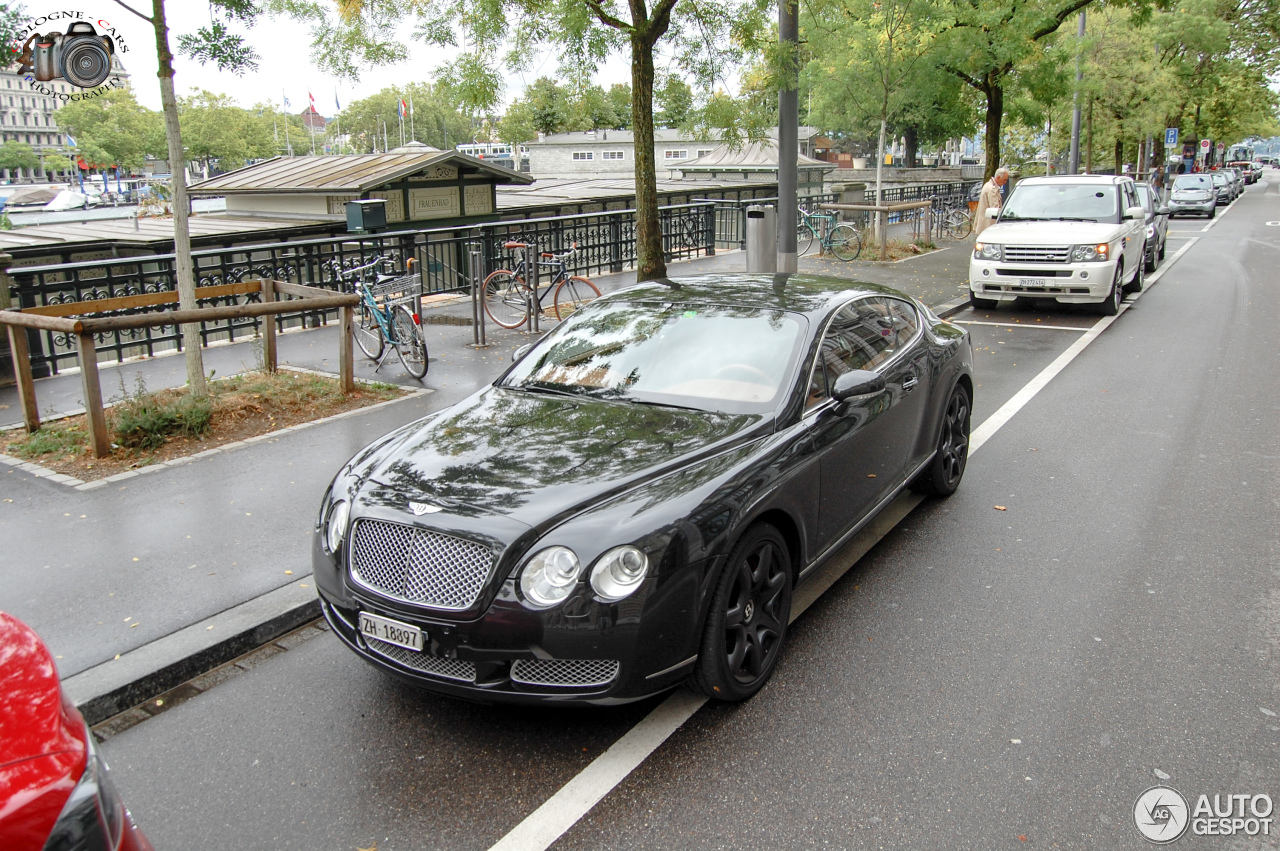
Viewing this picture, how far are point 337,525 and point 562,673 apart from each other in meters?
1.14

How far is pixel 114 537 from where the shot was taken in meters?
5.68

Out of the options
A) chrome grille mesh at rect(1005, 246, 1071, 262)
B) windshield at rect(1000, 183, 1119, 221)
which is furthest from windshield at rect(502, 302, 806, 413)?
windshield at rect(1000, 183, 1119, 221)

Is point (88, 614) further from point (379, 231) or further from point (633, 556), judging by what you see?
point (379, 231)

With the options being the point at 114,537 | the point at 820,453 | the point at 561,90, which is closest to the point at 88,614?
the point at 114,537

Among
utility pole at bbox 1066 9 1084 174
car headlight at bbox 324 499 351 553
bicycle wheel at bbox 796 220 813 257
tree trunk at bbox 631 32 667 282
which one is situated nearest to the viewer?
car headlight at bbox 324 499 351 553

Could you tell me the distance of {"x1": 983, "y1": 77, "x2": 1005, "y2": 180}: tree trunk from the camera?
2375 centimetres

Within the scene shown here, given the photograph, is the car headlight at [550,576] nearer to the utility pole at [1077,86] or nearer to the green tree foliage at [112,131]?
the utility pole at [1077,86]

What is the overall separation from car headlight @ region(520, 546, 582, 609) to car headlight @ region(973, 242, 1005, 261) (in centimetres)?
1167

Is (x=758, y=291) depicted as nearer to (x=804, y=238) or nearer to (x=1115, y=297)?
(x=1115, y=297)

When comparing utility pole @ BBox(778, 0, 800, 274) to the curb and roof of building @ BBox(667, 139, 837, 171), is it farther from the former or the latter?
roof of building @ BBox(667, 139, 837, 171)

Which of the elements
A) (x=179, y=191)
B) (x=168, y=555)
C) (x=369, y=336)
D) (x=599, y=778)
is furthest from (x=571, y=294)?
(x=599, y=778)

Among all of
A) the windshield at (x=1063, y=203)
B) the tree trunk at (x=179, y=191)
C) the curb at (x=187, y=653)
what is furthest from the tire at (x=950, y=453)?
the windshield at (x=1063, y=203)

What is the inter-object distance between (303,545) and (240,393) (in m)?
3.42

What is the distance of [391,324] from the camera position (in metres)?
9.87
